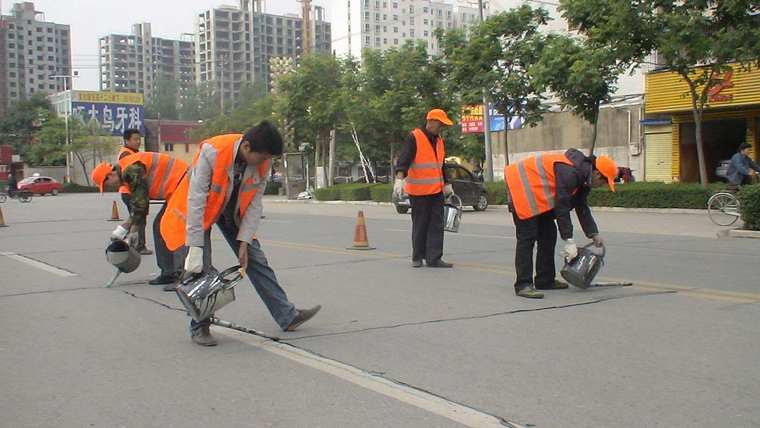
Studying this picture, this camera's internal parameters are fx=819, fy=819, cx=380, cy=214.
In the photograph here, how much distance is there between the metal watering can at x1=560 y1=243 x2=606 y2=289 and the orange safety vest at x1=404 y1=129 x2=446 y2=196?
259 centimetres

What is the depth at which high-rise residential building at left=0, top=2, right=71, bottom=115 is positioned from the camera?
422 ft

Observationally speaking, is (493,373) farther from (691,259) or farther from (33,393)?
(691,259)

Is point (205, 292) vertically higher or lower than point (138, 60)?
lower

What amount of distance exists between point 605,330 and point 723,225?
11.5 meters

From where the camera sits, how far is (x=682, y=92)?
2742cm

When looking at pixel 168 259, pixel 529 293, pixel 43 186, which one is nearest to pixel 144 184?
pixel 168 259

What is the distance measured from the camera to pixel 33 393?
187 inches

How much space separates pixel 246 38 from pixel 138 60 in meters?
32.0

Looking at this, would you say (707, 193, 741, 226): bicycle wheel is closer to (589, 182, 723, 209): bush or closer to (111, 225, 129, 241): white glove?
(589, 182, 723, 209): bush

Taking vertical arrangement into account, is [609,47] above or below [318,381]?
above

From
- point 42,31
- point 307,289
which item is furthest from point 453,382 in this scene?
point 42,31

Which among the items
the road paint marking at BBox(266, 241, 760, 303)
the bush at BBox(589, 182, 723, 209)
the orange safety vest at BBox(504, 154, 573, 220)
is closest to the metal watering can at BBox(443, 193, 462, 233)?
the road paint marking at BBox(266, 241, 760, 303)

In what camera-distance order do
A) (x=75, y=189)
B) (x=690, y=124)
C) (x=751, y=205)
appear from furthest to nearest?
1. (x=75, y=189)
2. (x=690, y=124)
3. (x=751, y=205)

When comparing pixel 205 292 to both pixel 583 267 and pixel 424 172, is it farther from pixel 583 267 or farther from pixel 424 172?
pixel 424 172
